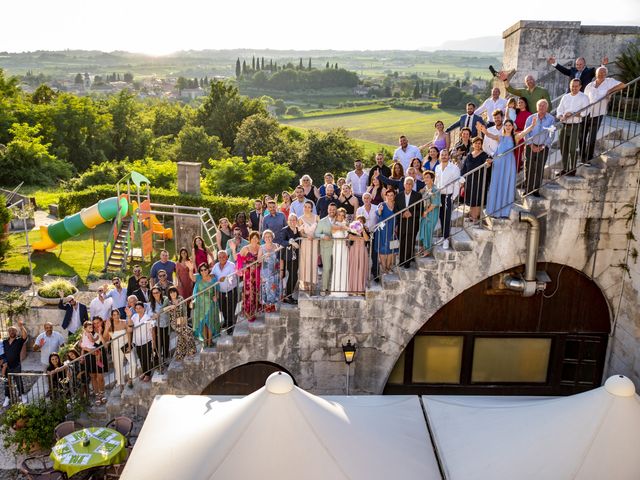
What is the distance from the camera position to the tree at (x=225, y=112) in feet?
220

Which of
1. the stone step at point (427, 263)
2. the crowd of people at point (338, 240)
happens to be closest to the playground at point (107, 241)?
the crowd of people at point (338, 240)

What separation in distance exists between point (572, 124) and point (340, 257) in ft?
14.9

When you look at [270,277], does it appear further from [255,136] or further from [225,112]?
[225,112]

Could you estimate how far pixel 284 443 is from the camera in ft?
25.8

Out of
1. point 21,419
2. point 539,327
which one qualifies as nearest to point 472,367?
point 539,327

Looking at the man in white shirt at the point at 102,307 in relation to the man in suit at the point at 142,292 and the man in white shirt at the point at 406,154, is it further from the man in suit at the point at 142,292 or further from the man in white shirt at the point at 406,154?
the man in white shirt at the point at 406,154

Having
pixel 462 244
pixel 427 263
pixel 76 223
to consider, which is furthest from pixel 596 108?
pixel 76 223

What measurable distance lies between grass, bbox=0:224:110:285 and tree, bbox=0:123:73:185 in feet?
51.6

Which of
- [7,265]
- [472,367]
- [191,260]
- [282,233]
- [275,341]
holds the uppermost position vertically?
[282,233]

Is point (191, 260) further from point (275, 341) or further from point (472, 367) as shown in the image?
point (472, 367)

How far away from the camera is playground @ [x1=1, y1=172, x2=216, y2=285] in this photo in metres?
23.4

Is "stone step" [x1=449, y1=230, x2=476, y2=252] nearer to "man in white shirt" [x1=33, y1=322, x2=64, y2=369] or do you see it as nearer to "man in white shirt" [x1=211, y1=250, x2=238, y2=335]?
"man in white shirt" [x1=211, y1=250, x2=238, y2=335]

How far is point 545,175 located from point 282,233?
4.90 metres

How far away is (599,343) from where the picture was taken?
11945mm
